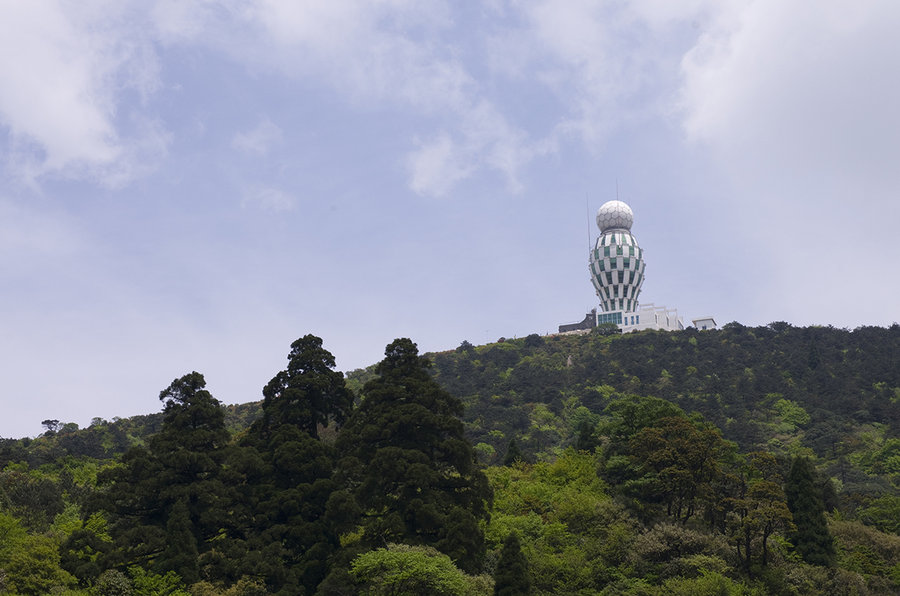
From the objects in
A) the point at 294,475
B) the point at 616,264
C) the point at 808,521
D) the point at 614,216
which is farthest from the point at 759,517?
the point at 614,216

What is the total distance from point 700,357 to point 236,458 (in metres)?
66.2

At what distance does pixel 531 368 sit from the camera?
95.9 metres

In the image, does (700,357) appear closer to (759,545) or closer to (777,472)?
(777,472)

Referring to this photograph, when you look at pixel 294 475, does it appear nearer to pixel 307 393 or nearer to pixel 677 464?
pixel 307 393

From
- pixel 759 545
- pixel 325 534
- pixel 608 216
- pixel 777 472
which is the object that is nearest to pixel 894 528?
pixel 777 472

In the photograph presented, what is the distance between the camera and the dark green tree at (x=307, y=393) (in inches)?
1634

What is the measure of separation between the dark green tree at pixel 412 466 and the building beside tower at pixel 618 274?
8141cm

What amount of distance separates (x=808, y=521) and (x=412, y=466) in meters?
17.9

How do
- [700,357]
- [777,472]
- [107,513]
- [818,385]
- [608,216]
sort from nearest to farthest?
[107,513] < [777,472] < [818,385] < [700,357] < [608,216]

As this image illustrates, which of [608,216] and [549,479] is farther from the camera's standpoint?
[608,216]

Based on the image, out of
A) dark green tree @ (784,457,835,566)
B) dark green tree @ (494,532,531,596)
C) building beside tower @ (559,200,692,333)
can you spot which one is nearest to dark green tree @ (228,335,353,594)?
dark green tree @ (494,532,531,596)

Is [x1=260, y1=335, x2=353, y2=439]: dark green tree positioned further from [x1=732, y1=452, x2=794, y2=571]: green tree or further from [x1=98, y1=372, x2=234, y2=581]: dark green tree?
[x1=732, y1=452, x2=794, y2=571]: green tree

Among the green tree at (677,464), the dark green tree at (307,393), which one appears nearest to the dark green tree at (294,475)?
the dark green tree at (307,393)

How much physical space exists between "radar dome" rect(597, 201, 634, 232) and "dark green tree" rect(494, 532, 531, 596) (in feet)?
314
